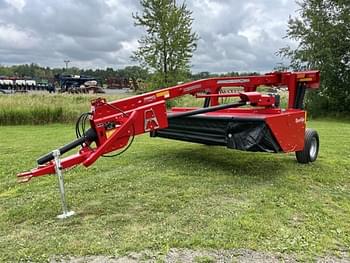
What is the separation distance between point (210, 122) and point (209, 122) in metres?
0.02

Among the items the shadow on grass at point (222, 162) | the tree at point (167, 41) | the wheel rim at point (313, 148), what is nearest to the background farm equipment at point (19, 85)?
the tree at point (167, 41)

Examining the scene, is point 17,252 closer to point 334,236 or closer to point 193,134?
point 334,236

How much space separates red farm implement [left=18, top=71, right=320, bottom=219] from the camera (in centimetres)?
412

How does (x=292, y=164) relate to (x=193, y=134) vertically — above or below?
below

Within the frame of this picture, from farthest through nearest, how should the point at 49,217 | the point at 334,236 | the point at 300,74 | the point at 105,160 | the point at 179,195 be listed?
the point at 105,160
the point at 300,74
the point at 179,195
the point at 49,217
the point at 334,236

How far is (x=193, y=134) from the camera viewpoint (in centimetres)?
608

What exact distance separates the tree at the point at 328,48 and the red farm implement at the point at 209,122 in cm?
1281

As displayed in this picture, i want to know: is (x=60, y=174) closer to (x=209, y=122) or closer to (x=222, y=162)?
(x=209, y=122)

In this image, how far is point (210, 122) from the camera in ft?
18.8

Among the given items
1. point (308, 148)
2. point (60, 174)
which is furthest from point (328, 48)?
point (60, 174)

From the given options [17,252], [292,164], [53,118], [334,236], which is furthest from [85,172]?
[53,118]

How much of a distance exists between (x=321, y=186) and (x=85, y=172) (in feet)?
10.5

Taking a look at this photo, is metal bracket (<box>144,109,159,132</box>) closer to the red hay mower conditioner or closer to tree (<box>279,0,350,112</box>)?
the red hay mower conditioner

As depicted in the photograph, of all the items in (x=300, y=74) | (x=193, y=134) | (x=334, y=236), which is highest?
(x=300, y=74)
